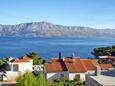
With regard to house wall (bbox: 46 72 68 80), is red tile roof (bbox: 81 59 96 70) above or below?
above

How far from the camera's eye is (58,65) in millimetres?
47125

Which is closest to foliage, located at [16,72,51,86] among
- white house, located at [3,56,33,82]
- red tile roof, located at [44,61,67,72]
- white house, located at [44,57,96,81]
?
white house, located at [3,56,33,82]

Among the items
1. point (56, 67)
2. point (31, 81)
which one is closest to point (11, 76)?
point (56, 67)

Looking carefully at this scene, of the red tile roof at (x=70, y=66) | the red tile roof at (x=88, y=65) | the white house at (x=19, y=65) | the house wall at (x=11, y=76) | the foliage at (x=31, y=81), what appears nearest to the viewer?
the foliage at (x=31, y=81)

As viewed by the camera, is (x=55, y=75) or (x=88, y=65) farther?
(x=88, y=65)

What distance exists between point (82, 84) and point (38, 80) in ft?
48.3

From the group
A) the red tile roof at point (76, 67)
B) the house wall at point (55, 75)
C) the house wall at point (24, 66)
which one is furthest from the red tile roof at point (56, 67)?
the house wall at point (24, 66)

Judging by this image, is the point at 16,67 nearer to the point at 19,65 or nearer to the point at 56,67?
the point at 19,65

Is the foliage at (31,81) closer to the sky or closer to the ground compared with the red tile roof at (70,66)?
closer to the sky

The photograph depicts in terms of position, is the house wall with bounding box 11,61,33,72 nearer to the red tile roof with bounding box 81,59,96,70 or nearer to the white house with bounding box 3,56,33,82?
the white house with bounding box 3,56,33,82

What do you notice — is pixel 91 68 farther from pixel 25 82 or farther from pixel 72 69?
pixel 25 82

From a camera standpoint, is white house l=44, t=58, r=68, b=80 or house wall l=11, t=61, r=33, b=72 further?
house wall l=11, t=61, r=33, b=72

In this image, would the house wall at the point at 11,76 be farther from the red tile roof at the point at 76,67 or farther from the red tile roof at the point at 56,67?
the red tile roof at the point at 76,67

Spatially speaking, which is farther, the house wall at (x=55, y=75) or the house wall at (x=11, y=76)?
the house wall at (x=55, y=75)
